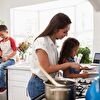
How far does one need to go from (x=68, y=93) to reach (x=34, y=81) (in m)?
0.63

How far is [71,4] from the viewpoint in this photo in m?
3.94

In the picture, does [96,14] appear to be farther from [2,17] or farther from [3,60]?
[2,17]

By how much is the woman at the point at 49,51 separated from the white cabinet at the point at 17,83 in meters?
1.54

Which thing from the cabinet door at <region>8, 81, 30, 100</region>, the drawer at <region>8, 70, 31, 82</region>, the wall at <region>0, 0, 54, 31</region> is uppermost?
the wall at <region>0, 0, 54, 31</region>

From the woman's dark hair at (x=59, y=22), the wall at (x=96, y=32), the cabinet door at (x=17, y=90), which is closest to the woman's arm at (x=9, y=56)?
the cabinet door at (x=17, y=90)

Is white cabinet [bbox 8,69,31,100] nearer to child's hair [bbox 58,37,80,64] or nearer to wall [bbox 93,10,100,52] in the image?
wall [bbox 93,10,100,52]

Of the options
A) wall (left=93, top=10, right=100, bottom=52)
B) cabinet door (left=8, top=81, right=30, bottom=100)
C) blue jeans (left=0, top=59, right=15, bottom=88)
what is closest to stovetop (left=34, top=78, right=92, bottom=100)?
wall (left=93, top=10, right=100, bottom=52)

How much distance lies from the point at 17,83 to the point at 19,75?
13 centimetres

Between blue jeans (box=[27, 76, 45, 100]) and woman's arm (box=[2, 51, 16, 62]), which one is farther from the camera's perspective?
woman's arm (box=[2, 51, 16, 62])

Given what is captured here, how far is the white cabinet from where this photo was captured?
3.42 m

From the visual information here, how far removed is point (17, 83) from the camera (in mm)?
3535

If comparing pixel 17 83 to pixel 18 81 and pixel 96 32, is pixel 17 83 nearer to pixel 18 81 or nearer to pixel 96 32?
pixel 18 81

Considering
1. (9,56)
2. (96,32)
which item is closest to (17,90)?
(9,56)

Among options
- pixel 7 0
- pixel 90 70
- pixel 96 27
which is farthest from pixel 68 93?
pixel 7 0
